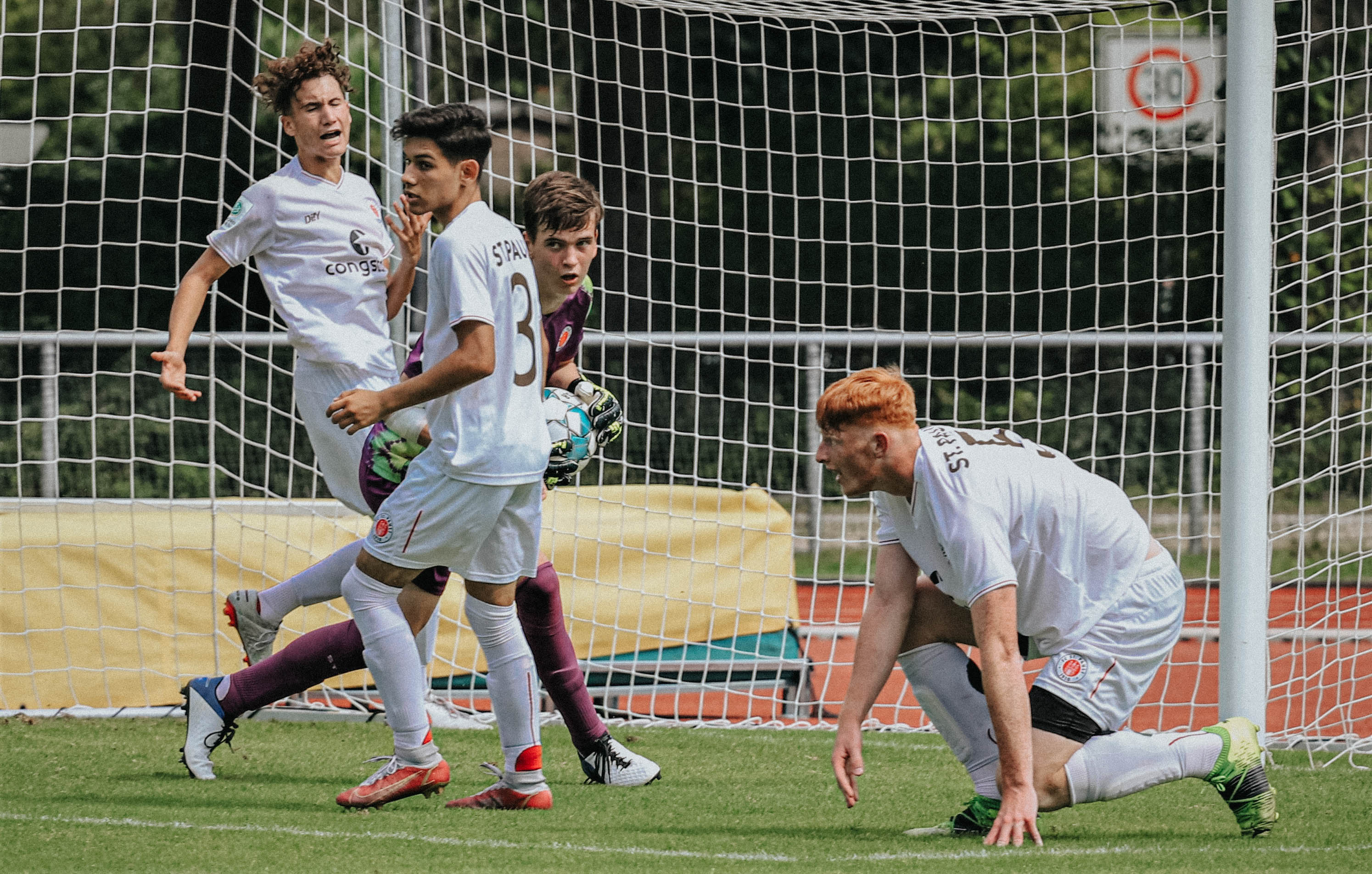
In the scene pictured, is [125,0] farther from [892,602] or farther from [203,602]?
[892,602]

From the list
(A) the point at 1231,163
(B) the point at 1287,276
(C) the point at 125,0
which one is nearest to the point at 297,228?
(A) the point at 1231,163

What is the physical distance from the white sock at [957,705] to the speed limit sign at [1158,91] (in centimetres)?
444

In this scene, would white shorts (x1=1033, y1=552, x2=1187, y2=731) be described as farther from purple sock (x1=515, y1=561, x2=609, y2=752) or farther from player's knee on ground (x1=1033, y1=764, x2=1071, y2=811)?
purple sock (x1=515, y1=561, x2=609, y2=752)

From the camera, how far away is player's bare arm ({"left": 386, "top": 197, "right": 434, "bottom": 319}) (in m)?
4.43

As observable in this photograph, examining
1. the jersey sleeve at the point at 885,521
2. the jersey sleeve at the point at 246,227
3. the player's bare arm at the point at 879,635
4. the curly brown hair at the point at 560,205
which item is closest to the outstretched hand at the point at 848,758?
the player's bare arm at the point at 879,635

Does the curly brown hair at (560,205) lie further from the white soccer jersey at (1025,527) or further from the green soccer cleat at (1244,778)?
the green soccer cleat at (1244,778)

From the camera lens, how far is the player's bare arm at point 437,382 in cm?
350

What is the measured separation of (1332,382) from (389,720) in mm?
3973

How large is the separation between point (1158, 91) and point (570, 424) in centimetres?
735

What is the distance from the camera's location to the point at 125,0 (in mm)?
20281

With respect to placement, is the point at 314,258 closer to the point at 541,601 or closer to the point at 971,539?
the point at 541,601

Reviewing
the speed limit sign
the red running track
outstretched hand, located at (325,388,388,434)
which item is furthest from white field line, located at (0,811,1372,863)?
the speed limit sign

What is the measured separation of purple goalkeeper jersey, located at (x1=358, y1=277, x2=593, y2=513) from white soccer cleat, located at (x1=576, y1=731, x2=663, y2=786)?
927 mm

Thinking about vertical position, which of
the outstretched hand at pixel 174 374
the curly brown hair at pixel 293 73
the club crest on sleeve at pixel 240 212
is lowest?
the outstretched hand at pixel 174 374
